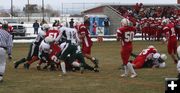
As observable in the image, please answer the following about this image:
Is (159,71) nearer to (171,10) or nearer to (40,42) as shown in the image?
(40,42)

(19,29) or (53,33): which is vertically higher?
(53,33)

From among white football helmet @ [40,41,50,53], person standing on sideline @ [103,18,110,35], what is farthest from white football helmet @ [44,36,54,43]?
person standing on sideline @ [103,18,110,35]

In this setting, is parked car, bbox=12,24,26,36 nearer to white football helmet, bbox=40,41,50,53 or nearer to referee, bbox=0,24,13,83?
white football helmet, bbox=40,41,50,53

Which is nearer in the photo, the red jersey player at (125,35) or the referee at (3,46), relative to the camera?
the referee at (3,46)

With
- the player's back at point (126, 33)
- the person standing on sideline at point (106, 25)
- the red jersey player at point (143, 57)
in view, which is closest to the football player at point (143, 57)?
the red jersey player at point (143, 57)

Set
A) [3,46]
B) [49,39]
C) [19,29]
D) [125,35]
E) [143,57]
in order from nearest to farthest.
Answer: [3,46]
[125,35]
[49,39]
[143,57]
[19,29]

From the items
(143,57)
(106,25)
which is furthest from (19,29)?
(143,57)

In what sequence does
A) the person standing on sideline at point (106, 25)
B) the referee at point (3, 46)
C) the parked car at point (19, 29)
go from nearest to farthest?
the referee at point (3, 46) < the parked car at point (19, 29) < the person standing on sideline at point (106, 25)

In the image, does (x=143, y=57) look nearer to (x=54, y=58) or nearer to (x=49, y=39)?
(x=54, y=58)

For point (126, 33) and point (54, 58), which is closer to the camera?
point (126, 33)

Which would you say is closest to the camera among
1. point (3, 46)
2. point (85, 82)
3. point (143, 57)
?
point (3, 46)

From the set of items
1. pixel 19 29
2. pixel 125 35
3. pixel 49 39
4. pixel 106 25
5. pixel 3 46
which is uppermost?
pixel 125 35

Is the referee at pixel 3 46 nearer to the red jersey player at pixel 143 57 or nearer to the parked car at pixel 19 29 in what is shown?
the red jersey player at pixel 143 57

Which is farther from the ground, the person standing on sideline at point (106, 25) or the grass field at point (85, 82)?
the grass field at point (85, 82)
